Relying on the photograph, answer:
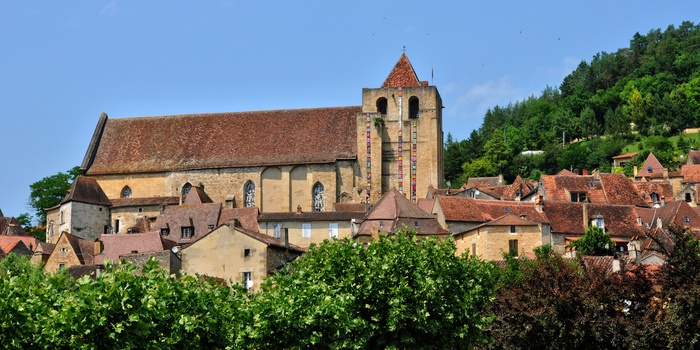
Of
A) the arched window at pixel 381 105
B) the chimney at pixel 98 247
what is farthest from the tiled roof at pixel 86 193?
the arched window at pixel 381 105

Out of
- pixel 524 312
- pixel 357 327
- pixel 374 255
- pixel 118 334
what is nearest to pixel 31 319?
pixel 118 334

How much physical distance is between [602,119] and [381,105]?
83.7 m

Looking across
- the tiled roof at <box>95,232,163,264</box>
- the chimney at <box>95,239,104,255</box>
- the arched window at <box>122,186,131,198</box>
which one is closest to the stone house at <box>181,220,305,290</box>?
the tiled roof at <box>95,232,163,264</box>

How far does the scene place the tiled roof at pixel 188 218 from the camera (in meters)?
71.9

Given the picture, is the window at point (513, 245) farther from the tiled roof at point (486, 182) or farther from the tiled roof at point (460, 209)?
the tiled roof at point (486, 182)

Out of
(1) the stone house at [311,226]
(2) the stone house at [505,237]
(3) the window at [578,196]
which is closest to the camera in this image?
(2) the stone house at [505,237]

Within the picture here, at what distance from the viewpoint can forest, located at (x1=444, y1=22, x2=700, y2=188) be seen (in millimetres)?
128625

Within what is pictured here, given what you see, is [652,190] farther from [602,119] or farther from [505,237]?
[602,119]

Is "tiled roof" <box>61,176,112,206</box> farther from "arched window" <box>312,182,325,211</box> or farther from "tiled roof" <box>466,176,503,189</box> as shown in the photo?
"tiled roof" <box>466,176,503,189</box>

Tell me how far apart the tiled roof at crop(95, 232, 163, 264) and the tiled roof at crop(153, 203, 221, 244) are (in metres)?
4.79

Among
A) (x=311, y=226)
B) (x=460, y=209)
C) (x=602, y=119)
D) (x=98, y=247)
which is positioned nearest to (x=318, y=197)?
(x=311, y=226)

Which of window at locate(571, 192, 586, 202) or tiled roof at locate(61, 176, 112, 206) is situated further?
tiled roof at locate(61, 176, 112, 206)

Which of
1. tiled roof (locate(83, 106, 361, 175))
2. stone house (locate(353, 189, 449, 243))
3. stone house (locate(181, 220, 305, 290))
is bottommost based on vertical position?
stone house (locate(181, 220, 305, 290))

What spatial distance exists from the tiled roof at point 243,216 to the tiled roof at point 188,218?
1.43ft
